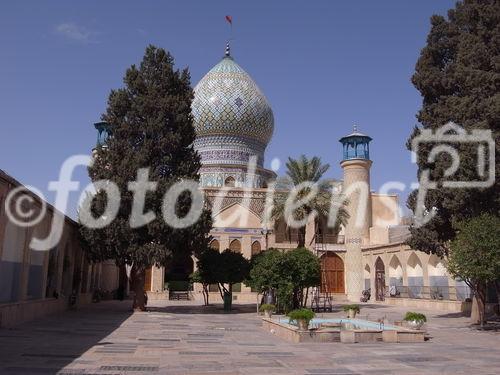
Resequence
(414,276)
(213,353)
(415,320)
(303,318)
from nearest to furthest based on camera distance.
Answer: (213,353), (303,318), (415,320), (414,276)

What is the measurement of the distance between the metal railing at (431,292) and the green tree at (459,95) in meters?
6.72

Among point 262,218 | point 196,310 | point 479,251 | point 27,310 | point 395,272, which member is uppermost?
point 262,218

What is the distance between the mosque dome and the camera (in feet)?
144

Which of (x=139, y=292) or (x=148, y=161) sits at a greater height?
(x=148, y=161)

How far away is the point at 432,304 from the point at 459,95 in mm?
13588

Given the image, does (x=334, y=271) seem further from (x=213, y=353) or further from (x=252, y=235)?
(x=213, y=353)

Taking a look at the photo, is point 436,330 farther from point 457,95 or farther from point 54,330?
point 54,330

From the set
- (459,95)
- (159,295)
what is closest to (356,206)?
(159,295)

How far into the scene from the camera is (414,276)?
31.8m

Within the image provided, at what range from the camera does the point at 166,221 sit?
2125 cm

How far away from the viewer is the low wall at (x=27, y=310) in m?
13.8

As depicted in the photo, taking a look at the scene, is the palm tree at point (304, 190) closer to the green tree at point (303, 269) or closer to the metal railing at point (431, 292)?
the green tree at point (303, 269)

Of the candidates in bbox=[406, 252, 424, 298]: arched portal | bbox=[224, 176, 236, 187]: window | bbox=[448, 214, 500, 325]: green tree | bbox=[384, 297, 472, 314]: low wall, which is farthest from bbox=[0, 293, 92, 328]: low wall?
bbox=[224, 176, 236, 187]: window

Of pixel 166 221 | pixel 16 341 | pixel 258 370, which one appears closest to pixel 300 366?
pixel 258 370
